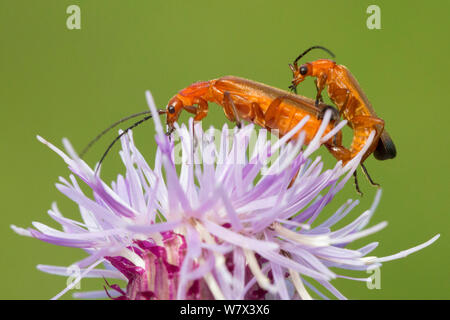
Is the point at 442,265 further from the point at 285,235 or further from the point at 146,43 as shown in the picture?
the point at 146,43

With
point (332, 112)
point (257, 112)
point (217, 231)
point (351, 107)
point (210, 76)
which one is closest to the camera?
point (217, 231)

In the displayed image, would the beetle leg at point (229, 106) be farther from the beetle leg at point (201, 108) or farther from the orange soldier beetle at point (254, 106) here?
the beetle leg at point (201, 108)

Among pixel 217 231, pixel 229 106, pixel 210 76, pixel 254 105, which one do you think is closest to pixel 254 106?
pixel 254 105

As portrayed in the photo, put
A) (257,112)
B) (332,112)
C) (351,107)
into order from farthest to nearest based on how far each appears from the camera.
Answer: (351,107)
(257,112)
(332,112)

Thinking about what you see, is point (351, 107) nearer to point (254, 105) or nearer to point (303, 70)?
point (303, 70)

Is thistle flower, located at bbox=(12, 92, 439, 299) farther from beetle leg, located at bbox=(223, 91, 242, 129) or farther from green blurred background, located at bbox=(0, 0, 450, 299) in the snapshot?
green blurred background, located at bbox=(0, 0, 450, 299)

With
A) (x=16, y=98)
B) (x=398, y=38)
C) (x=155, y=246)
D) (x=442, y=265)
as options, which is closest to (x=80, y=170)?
(x=155, y=246)

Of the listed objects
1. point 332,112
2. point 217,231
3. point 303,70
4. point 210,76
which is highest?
point 210,76

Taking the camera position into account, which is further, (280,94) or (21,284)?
(21,284)

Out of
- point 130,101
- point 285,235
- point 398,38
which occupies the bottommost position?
point 285,235
